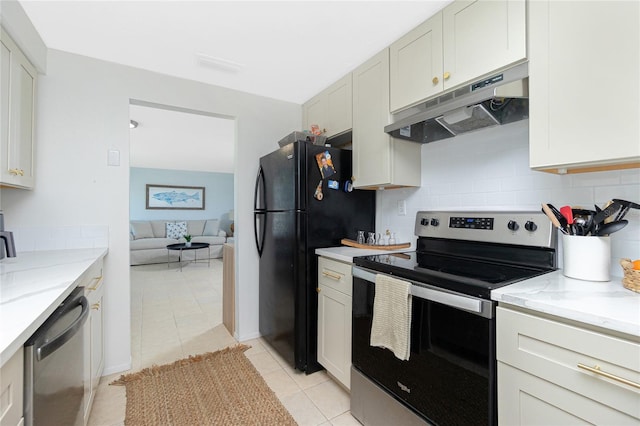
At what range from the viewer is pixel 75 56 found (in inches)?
78.5

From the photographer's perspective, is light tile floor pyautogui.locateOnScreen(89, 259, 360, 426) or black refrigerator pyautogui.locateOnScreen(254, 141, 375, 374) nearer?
light tile floor pyautogui.locateOnScreen(89, 259, 360, 426)

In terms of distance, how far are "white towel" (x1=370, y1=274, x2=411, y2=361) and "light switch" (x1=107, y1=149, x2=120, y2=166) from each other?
1.99 m

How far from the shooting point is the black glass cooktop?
1.07 m

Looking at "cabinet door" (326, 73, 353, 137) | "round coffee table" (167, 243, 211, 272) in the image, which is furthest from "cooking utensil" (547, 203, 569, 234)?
"round coffee table" (167, 243, 211, 272)

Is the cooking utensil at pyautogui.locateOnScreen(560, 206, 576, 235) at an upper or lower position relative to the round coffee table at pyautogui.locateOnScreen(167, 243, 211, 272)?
upper

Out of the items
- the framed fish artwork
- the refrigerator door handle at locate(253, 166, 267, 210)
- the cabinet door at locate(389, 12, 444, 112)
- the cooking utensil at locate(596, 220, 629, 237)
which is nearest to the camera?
the cooking utensil at locate(596, 220, 629, 237)

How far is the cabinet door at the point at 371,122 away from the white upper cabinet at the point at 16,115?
1.98 metres

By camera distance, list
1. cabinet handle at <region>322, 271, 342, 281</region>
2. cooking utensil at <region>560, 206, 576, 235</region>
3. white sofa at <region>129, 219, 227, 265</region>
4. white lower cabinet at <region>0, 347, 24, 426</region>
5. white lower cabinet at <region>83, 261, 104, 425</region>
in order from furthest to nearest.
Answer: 1. white sofa at <region>129, 219, 227, 265</region>
2. cabinet handle at <region>322, 271, 342, 281</region>
3. white lower cabinet at <region>83, 261, 104, 425</region>
4. cooking utensil at <region>560, 206, 576, 235</region>
5. white lower cabinet at <region>0, 347, 24, 426</region>

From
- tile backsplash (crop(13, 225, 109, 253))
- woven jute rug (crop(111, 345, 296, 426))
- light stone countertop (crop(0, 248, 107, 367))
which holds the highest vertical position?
tile backsplash (crop(13, 225, 109, 253))

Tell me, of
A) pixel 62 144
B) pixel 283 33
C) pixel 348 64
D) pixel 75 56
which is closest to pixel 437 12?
pixel 348 64

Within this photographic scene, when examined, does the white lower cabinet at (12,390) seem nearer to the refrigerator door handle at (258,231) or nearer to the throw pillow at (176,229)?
the refrigerator door handle at (258,231)

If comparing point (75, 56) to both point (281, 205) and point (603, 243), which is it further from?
point (603, 243)

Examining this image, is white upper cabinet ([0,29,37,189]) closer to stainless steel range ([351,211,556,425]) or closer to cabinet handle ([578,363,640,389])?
stainless steel range ([351,211,556,425])

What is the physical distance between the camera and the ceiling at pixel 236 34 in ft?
5.13
